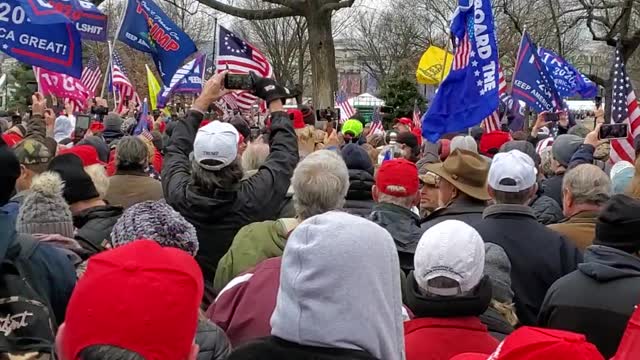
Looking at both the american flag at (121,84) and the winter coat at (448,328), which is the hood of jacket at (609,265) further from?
the american flag at (121,84)

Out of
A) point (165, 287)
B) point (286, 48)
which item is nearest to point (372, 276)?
point (165, 287)

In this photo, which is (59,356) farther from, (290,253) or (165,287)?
(290,253)

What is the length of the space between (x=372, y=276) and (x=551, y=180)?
5.26 meters

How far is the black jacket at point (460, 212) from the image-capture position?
5.20m

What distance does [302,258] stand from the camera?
245cm

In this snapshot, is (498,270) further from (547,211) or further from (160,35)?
(160,35)

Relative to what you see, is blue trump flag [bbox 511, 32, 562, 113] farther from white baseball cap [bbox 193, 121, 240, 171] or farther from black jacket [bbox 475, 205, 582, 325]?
white baseball cap [bbox 193, 121, 240, 171]

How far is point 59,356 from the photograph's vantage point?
221 centimetres

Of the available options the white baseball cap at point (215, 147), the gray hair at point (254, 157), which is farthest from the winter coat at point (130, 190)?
the white baseball cap at point (215, 147)

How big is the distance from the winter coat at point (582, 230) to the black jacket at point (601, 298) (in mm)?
1139

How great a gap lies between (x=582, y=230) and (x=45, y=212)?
3.05m

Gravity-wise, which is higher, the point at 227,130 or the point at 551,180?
the point at 227,130

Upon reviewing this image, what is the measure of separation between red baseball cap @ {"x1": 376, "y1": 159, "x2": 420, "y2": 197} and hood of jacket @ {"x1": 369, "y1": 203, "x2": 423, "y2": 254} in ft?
0.30

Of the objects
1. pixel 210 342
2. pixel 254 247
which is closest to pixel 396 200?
pixel 254 247
